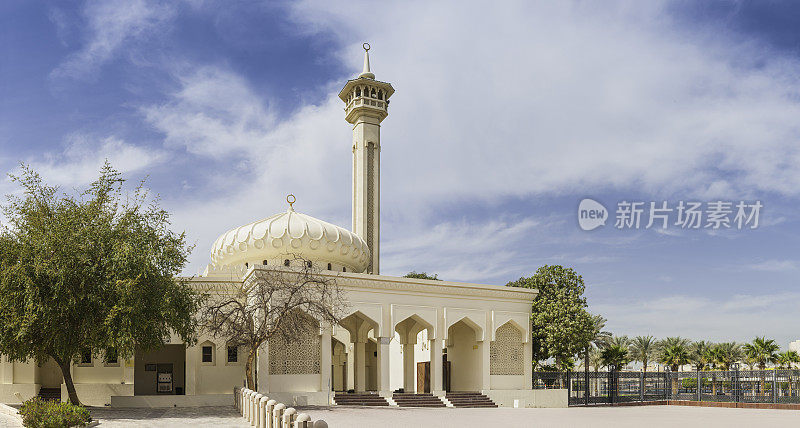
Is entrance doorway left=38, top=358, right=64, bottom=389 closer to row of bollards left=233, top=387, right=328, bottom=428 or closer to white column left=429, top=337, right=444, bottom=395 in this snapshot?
row of bollards left=233, top=387, right=328, bottom=428

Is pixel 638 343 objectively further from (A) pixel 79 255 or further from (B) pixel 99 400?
(A) pixel 79 255

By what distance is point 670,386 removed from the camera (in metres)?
33.1

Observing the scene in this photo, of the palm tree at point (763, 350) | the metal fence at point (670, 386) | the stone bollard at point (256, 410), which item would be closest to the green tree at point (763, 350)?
the palm tree at point (763, 350)

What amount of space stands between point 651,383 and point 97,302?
23.8 m

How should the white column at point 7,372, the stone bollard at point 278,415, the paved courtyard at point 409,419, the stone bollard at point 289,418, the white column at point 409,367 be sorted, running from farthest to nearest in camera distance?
the white column at point 409,367, the white column at point 7,372, the paved courtyard at point 409,419, the stone bollard at point 278,415, the stone bollard at point 289,418

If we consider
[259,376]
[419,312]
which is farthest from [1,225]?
[419,312]

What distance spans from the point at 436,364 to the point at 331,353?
4.16 metres

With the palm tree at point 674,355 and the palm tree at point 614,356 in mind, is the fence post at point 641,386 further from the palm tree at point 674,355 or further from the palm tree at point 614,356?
the palm tree at point 674,355

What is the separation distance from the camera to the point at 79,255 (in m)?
20.4

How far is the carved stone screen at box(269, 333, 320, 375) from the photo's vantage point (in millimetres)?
25078

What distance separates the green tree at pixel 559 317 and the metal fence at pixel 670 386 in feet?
4.57

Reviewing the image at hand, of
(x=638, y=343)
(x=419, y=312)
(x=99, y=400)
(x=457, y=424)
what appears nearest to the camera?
(x=457, y=424)

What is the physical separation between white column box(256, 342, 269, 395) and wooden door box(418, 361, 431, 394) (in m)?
9.49

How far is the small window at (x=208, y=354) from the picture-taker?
2666cm
